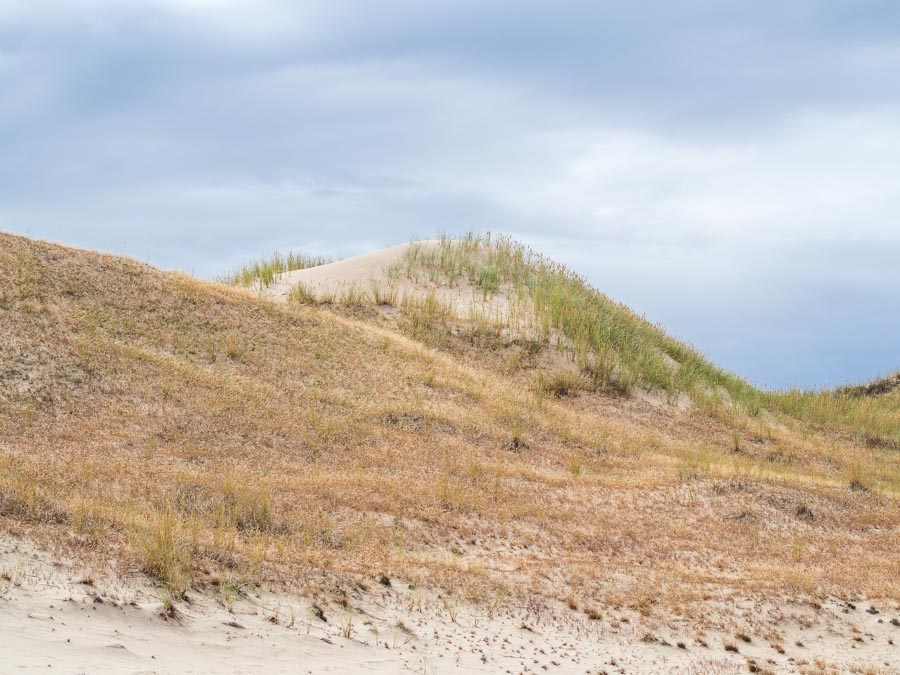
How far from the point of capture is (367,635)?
629 centimetres

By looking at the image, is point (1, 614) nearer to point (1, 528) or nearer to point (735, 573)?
point (1, 528)

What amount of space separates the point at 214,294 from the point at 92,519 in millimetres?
11796

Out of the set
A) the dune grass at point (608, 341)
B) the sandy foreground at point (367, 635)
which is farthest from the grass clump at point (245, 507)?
the dune grass at point (608, 341)

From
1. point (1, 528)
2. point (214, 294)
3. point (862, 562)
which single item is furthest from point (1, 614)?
point (214, 294)

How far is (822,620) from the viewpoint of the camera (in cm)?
783

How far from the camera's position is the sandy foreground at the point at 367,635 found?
5219 mm

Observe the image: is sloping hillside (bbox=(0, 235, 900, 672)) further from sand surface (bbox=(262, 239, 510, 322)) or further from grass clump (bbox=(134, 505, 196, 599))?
sand surface (bbox=(262, 239, 510, 322))

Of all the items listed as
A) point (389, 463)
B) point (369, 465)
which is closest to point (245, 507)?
point (369, 465)

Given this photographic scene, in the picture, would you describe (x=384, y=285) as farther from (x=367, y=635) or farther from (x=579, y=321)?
(x=367, y=635)

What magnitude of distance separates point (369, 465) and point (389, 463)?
298 mm

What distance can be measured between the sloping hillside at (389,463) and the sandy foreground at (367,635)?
263mm

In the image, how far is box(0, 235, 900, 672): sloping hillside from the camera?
25.6 feet

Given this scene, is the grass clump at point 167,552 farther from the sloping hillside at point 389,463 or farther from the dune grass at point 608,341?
the dune grass at point 608,341

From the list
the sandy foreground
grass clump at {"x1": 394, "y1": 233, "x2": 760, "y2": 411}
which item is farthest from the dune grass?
the sandy foreground
